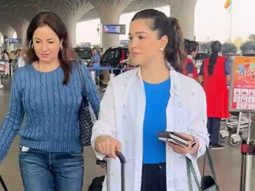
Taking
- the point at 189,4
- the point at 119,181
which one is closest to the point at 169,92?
the point at 119,181

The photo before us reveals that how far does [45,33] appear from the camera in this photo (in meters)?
2.53

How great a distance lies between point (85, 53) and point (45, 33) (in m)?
27.4

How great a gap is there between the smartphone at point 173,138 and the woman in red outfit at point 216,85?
5.50 m

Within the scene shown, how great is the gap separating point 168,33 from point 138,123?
47 cm

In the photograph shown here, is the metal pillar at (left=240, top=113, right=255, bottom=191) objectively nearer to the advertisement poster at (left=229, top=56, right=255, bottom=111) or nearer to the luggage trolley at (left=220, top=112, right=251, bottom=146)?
the advertisement poster at (left=229, top=56, right=255, bottom=111)

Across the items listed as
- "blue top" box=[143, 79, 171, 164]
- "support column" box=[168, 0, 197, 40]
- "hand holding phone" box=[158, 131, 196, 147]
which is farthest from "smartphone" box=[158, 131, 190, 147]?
"support column" box=[168, 0, 197, 40]

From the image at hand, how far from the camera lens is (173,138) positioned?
1.90m

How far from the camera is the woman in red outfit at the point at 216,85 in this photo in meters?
7.32

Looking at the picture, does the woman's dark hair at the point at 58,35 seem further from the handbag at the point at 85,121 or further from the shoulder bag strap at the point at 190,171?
the shoulder bag strap at the point at 190,171

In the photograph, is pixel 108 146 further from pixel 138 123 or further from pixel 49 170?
pixel 49 170

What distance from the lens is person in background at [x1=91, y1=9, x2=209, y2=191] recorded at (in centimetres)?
207

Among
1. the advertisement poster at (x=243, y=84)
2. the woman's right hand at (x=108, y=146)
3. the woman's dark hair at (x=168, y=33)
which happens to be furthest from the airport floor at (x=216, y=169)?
the woman's right hand at (x=108, y=146)

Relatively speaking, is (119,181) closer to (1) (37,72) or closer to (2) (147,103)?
(2) (147,103)

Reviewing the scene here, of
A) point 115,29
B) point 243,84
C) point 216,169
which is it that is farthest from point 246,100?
point 115,29
